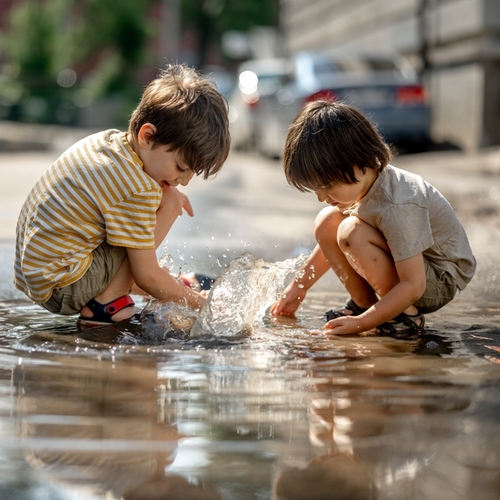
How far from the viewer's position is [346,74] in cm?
1273

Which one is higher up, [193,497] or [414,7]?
[414,7]

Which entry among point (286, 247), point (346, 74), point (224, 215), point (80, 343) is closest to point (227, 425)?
point (80, 343)

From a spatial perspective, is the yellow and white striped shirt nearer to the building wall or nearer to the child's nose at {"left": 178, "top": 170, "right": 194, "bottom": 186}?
the child's nose at {"left": 178, "top": 170, "right": 194, "bottom": 186}

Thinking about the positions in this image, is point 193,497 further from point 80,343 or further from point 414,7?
point 414,7

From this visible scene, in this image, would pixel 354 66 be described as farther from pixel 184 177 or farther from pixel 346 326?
pixel 346 326

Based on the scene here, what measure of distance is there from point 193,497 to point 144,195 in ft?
4.88

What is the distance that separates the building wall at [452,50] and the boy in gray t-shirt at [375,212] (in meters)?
9.44

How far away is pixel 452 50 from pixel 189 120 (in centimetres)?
1097

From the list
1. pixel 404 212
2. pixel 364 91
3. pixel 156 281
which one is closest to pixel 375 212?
pixel 404 212

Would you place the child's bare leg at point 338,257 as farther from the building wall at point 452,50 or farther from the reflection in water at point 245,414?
the building wall at point 452,50

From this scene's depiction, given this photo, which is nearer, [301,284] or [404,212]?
[404,212]

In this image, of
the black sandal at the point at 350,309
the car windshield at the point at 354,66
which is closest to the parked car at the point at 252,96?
the car windshield at the point at 354,66

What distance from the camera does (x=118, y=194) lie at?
9.57 ft

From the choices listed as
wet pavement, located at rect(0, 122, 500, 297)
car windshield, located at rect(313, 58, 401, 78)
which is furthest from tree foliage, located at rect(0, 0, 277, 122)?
wet pavement, located at rect(0, 122, 500, 297)
